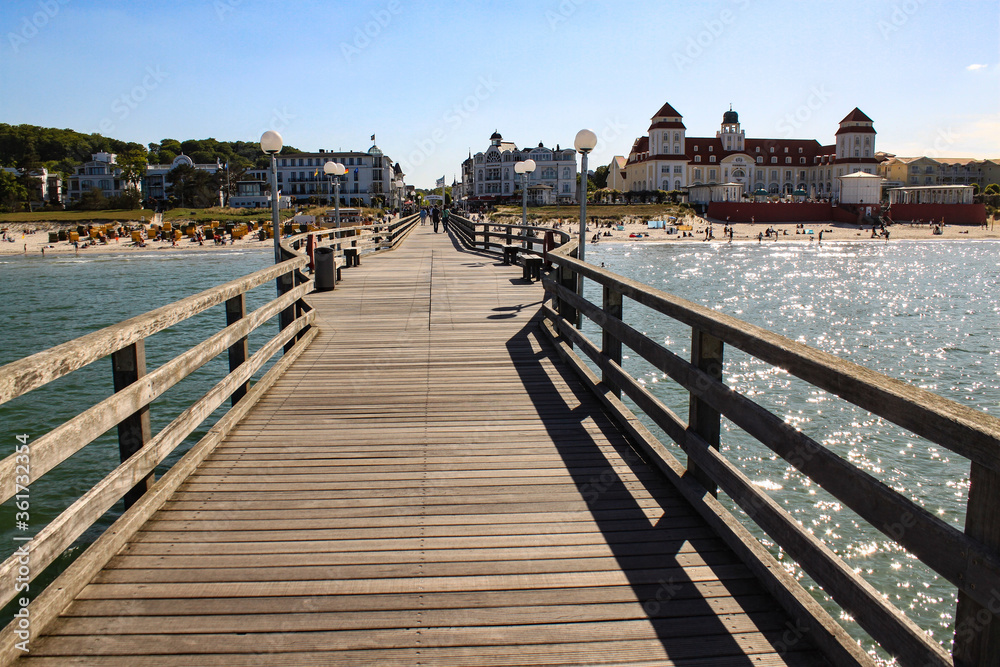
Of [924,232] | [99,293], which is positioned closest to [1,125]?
[99,293]

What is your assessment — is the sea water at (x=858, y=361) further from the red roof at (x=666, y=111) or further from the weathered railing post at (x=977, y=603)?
the red roof at (x=666, y=111)

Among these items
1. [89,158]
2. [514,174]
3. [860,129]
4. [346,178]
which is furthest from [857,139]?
[89,158]

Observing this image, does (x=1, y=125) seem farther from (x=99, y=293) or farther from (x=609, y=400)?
(x=609, y=400)

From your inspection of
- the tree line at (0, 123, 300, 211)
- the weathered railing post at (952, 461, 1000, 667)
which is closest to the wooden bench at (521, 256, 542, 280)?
the weathered railing post at (952, 461, 1000, 667)

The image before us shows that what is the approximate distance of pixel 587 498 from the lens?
399cm

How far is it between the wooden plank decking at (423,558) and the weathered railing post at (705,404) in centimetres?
22

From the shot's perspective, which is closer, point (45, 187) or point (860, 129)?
point (860, 129)

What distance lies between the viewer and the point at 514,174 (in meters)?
122

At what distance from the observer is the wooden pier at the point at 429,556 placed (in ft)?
8.55

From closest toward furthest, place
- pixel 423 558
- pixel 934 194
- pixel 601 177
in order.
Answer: pixel 423 558
pixel 934 194
pixel 601 177

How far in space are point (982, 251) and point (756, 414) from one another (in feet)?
246

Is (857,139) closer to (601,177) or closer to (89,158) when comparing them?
(601,177)

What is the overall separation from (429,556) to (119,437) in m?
1.63

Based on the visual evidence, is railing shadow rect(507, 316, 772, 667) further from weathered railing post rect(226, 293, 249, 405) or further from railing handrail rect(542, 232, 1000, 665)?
A: weathered railing post rect(226, 293, 249, 405)
